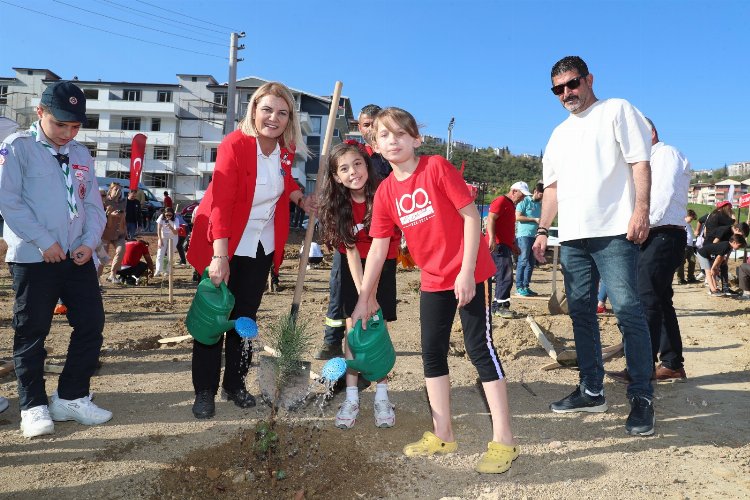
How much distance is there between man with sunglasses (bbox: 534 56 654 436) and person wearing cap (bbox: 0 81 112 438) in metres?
2.89

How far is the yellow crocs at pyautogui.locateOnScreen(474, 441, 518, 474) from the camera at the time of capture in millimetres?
2824

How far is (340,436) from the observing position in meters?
3.36

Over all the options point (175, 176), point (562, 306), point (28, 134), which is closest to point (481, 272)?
point (28, 134)

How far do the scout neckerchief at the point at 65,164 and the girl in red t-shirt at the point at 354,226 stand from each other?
1.46 metres

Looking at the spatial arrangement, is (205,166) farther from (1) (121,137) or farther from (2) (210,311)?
(2) (210,311)

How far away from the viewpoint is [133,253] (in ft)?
35.4

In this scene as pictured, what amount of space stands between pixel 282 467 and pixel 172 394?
1.68 meters

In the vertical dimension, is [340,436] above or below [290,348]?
below

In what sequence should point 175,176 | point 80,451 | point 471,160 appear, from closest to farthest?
1. point 80,451
2. point 175,176
3. point 471,160

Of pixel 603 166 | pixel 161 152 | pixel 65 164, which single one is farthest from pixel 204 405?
pixel 161 152

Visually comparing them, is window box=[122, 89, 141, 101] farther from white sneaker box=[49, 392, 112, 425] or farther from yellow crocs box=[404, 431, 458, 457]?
yellow crocs box=[404, 431, 458, 457]

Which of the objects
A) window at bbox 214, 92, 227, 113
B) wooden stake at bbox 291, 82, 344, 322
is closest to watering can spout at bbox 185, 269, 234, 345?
wooden stake at bbox 291, 82, 344, 322

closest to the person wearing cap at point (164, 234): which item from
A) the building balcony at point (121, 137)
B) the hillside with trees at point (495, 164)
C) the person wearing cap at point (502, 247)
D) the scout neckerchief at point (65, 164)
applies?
the person wearing cap at point (502, 247)

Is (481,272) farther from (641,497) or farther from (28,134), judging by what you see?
(28,134)
